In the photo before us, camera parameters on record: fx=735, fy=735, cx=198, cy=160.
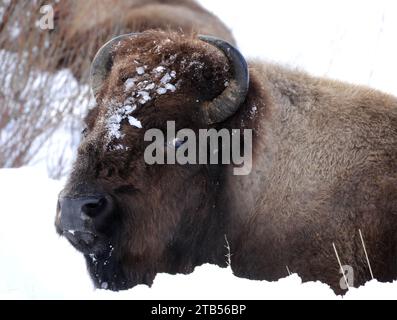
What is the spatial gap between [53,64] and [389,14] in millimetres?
10491

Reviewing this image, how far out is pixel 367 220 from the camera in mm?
Result: 4059

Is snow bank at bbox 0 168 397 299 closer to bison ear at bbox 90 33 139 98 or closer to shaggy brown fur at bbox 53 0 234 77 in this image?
bison ear at bbox 90 33 139 98

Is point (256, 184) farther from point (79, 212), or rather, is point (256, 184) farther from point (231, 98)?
point (79, 212)

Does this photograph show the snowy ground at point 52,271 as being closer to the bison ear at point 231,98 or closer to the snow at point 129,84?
the bison ear at point 231,98

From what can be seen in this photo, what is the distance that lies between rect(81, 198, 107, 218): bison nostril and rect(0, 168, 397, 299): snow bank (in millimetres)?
424

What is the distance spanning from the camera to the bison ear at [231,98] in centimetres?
424

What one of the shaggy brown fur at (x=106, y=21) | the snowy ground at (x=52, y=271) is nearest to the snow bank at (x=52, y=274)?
the snowy ground at (x=52, y=271)

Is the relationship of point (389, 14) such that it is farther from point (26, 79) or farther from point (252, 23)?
point (26, 79)

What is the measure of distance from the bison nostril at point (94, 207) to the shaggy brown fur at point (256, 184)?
0.09m

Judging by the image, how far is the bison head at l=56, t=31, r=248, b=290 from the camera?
4074 mm

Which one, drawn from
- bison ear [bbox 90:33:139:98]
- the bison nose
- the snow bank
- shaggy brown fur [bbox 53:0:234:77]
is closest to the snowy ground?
the snow bank

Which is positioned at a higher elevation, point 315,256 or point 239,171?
point 239,171

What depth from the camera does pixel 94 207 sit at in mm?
3936
